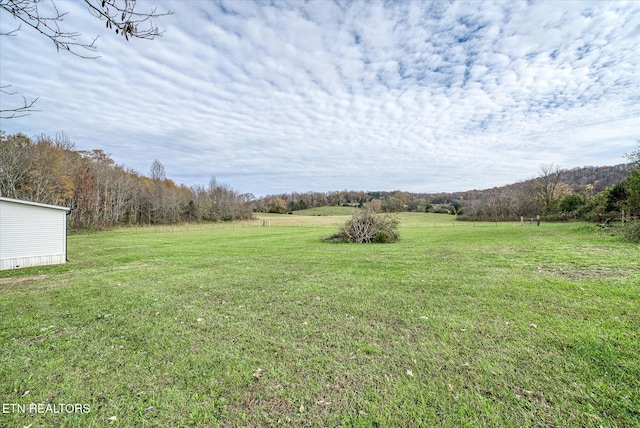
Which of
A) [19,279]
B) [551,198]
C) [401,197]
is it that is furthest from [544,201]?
[19,279]

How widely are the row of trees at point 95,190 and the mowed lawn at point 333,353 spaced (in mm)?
30708

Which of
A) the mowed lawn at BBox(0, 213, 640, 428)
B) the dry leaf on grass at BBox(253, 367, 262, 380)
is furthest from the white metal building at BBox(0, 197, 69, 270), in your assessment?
the dry leaf on grass at BBox(253, 367, 262, 380)

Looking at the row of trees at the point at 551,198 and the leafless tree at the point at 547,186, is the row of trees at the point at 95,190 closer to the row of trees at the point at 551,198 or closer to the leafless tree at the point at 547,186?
the row of trees at the point at 551,198

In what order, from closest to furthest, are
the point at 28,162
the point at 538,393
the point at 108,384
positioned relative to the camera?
the point at 538,393 → the point at 108,384 → the point at 28,162

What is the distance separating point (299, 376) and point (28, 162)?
38.6 meters

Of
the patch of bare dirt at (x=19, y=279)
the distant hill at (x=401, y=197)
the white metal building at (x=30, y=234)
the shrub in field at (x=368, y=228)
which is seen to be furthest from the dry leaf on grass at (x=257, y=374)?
the distant hill at (x=401, y=197)

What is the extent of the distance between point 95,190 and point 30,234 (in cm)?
3368

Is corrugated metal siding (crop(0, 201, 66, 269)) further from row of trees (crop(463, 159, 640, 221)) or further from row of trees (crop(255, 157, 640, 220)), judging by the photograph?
row of trees (crop(463, 159, 640, 221))

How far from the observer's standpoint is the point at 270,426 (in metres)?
2.48

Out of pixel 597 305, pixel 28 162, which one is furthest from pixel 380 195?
pixel 597 305

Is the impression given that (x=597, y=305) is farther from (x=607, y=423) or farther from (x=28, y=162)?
(x=28, y=162)

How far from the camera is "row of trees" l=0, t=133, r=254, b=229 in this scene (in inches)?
1102

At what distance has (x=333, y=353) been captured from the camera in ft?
12.1

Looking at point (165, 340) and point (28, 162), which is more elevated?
point (28, 162)
